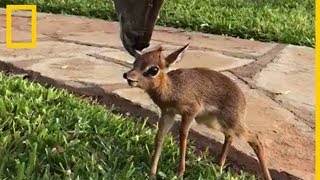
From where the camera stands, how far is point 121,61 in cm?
425

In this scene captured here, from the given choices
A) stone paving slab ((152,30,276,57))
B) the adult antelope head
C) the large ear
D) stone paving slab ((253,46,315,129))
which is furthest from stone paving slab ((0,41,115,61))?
the large ear

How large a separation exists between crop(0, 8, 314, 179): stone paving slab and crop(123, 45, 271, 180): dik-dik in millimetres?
305

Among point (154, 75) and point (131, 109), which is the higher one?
point (154, 75)

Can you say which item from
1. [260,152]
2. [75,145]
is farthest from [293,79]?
[75,145]

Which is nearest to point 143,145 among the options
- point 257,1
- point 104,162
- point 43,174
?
point 104,162

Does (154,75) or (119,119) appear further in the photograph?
(119,119)

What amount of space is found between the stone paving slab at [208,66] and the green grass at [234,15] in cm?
18

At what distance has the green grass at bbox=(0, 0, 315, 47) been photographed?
533 centimetres

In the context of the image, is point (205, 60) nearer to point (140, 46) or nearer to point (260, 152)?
point (260, 152)

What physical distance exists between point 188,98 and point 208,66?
182 centimetres

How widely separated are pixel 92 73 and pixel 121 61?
40 cm

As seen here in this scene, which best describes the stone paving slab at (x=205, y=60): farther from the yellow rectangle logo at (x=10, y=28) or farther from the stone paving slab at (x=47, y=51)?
the yellow rectangle logo at (x=10, y=28)

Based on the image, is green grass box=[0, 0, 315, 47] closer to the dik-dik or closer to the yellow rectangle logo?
the yellow rectangle logo

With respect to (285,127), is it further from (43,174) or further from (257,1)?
(257,1)
